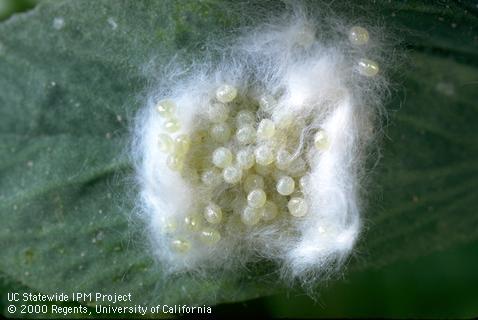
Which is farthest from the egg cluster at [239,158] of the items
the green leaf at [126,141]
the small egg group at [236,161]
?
the green leaf at [126,141]

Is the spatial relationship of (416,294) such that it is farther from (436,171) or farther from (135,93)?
(135,93)

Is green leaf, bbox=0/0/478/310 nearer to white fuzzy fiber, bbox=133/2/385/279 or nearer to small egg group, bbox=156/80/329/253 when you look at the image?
white fuzzy fiber, bbox=133/2/385/279

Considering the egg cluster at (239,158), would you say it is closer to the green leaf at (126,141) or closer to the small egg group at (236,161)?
the small egg group at (236,161)

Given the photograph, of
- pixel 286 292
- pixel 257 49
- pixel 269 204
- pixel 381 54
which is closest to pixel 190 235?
pixel 269 204

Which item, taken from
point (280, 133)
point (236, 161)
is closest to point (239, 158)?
point (236, 161)

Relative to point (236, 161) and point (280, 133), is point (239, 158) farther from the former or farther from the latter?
point (280, 133)

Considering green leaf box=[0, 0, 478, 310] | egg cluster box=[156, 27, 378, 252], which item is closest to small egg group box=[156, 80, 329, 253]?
egg cluster box=[156, 27, 378, 252]
